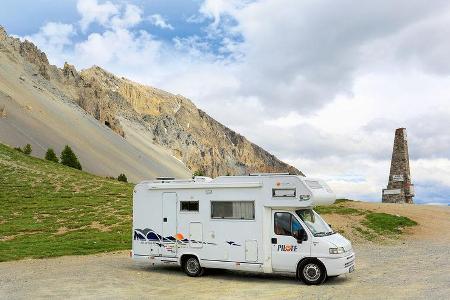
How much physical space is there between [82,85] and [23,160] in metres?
105

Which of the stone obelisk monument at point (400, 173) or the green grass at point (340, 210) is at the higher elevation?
the stone obelisk monument at point (400, 173)

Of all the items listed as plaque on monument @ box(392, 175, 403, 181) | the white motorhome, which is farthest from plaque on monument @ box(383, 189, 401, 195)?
the white motorhome

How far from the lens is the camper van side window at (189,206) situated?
17.7 metres

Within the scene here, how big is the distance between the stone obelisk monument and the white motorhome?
29.2 metres

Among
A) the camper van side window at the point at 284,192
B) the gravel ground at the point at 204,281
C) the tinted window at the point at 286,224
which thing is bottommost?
the gravel ground at the point at 204,281

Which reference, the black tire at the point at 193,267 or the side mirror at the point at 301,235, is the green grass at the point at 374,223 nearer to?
the side mirror at the point at 301,235

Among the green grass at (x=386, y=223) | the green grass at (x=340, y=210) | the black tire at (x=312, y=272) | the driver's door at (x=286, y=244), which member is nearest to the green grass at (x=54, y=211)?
the driver's door at (x=286, y=244)

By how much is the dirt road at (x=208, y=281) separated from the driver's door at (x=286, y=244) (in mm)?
601

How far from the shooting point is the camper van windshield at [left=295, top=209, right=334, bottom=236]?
52.9 ft

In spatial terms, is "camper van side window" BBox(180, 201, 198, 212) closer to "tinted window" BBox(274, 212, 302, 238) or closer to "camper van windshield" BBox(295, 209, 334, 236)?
"tinted window" BBox(274, 212, 302, 238)

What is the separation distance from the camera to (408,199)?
149ft

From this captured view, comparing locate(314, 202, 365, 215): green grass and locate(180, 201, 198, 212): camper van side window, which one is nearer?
locate(180, 201, 198, 212): camper van side window

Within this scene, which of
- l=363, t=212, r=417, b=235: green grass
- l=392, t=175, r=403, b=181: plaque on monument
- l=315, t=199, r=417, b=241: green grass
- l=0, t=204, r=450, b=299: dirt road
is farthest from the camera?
l=392, t=175, r=403, b=181: plaque on monument

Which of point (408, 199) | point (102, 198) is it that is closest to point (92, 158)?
point (102, 198)
